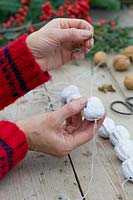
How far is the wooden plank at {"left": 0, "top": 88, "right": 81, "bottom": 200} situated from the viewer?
99 cm

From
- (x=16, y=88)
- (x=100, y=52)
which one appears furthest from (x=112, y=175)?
(x=100, y=52)

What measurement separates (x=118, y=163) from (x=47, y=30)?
381mm

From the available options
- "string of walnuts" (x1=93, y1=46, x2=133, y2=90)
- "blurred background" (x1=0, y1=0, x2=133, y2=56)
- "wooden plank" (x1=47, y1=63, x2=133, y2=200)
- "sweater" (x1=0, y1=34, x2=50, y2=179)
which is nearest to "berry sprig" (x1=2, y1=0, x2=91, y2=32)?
"blurred background" (x1=0, y1=0, x2=133, y2=56)

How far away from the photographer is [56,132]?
106 centimetres

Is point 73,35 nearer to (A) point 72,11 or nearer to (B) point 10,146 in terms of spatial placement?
(B) point 10,146

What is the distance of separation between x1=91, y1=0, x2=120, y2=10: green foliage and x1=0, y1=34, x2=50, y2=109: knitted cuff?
0.97 m

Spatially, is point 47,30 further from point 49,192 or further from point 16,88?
point 49,192

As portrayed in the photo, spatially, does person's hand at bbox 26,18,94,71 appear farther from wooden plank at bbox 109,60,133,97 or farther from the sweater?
wooden plank at bbox 109,60,133,97

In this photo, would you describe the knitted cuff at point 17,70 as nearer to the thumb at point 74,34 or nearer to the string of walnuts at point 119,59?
the thumb at point 74,34

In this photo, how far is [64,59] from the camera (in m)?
1.28

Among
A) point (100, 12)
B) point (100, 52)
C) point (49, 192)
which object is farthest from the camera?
point (100, 12)

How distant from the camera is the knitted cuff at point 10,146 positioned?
3.35 feet

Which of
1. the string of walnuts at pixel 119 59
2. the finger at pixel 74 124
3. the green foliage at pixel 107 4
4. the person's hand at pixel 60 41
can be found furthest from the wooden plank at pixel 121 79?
the green foliage at pixel 107 4

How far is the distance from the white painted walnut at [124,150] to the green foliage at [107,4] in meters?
1.10
